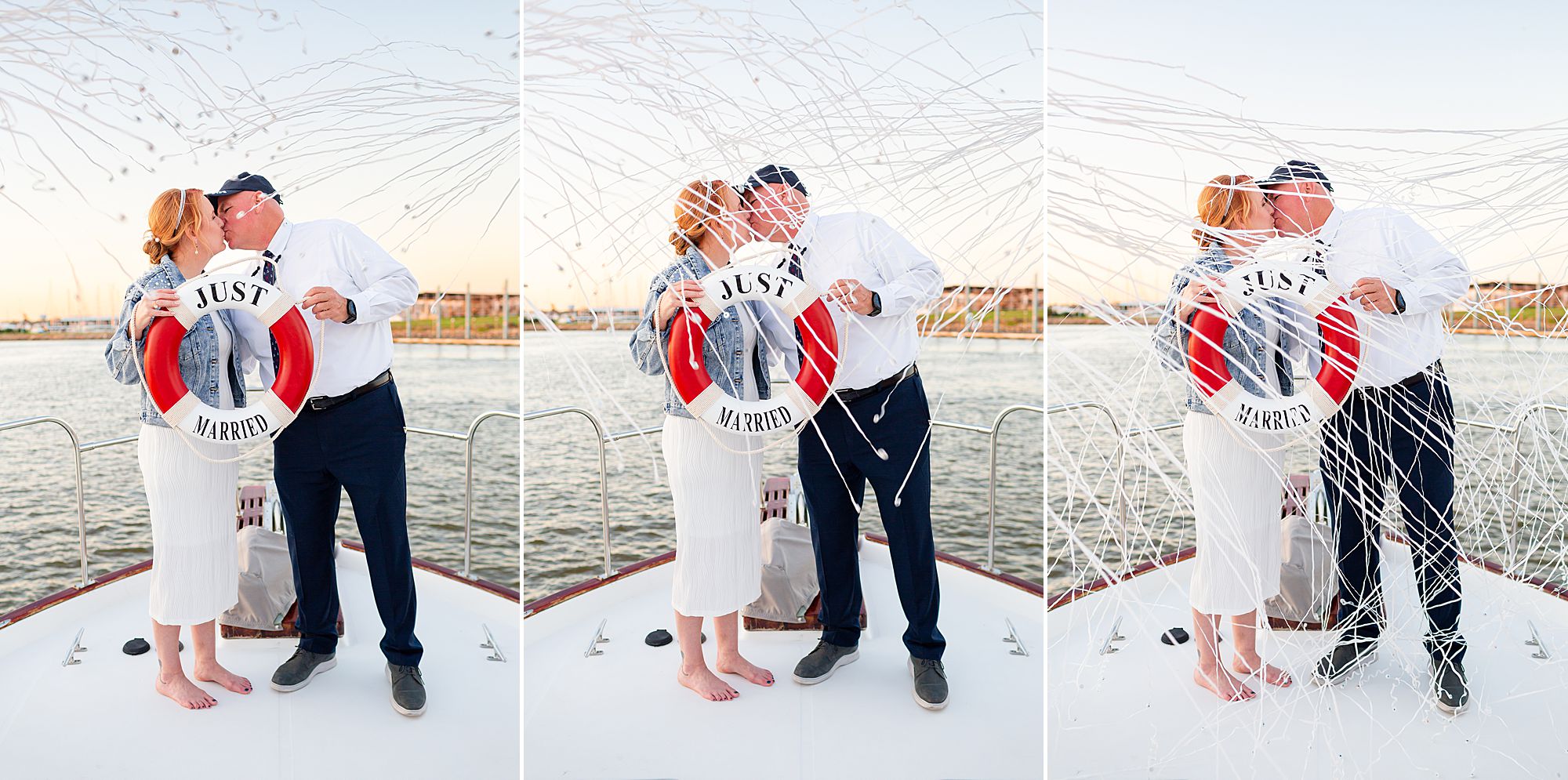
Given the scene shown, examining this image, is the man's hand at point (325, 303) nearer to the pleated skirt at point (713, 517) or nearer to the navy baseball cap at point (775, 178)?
the pleated skirt at point (713, 517)

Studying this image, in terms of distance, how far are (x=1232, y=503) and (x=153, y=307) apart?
250 centimetres

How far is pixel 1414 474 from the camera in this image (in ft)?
6.91

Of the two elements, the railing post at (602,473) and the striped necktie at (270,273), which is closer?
the striped necktie at (270,273)

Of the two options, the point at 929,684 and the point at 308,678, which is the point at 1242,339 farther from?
the point at 308,678

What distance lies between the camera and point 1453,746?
204cm

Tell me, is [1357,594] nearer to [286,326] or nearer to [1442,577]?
[1442,577]

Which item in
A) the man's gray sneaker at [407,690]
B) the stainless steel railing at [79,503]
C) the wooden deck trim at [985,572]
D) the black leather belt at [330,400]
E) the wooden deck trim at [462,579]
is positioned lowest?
the man's gray sneaker at [407,690]

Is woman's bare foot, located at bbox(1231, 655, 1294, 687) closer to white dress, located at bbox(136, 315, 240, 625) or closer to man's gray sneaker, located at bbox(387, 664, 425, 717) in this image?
man's gray sneaker, located at bbox(387, 664, 425, 717)

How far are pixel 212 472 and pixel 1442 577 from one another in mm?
2892

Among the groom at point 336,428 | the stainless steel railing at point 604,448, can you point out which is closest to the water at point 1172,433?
the stainless steel railing at point 604,448

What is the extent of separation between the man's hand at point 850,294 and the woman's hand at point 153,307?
4.77 feet

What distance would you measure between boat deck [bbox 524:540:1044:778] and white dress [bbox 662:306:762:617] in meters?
0.20

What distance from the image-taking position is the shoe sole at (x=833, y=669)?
2.24 meters

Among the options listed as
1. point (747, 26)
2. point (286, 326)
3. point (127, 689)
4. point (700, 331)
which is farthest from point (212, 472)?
point (747, 26)
